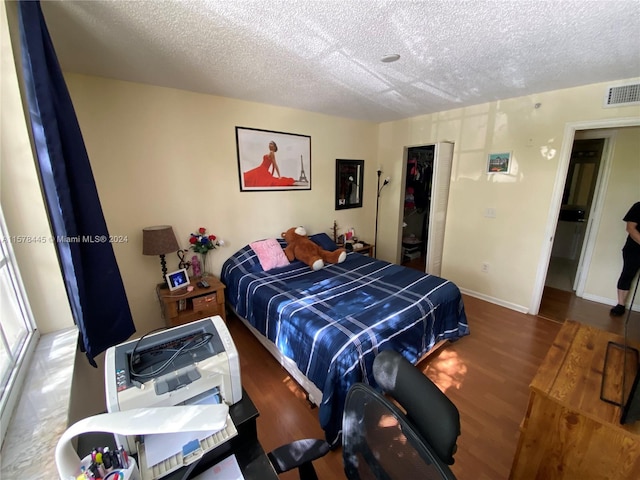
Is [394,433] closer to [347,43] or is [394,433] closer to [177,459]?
[177,459]

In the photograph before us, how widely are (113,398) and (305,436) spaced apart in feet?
4.00

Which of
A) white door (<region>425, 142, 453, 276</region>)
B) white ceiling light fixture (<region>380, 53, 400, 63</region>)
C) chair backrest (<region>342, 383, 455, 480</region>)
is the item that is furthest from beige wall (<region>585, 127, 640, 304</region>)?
chair backrest (<region>342, 383, 455, 480</region>)

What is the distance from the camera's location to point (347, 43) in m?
1.63

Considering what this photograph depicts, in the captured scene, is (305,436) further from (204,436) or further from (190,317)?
(190,317)

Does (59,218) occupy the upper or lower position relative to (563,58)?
lower

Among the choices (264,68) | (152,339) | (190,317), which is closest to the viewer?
(152,339)

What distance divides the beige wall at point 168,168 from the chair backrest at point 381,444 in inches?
90.9

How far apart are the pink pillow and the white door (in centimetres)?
199

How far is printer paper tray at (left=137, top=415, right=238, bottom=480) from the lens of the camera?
724mm

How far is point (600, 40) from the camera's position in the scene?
63.1 inches

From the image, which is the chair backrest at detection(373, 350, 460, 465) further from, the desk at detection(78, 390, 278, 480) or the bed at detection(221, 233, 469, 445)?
the bed at detection(221, 233, 469, 445)

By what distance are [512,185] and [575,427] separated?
267 cm

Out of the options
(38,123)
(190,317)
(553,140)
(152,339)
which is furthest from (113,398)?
(553,140)

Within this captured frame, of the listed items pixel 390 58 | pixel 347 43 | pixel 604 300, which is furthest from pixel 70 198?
pixel 604 300
